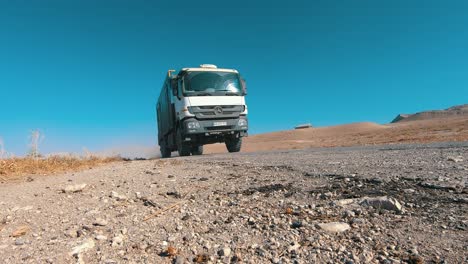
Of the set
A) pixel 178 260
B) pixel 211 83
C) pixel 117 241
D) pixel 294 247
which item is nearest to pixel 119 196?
pixel 117 241

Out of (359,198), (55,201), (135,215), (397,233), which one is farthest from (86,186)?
(397,233)

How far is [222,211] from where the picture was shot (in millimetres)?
2467

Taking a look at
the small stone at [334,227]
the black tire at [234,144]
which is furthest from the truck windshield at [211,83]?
the small stone at [334,227]

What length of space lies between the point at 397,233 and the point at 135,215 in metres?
1.82

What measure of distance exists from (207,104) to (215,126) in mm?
866

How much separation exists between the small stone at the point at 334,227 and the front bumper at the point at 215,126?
32.1 ft

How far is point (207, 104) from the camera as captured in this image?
11.6m

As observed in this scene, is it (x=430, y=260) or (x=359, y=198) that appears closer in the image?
(x=430, y=260)

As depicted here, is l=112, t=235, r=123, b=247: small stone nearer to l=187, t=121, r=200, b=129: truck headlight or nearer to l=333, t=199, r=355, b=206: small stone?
l=333, t=199, r=355, b=206: small stone

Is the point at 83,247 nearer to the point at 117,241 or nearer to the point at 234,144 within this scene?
the point at 117,241

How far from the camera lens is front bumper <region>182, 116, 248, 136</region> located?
1152 cm

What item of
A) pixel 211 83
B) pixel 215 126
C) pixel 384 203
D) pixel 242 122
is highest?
pixel 211 83

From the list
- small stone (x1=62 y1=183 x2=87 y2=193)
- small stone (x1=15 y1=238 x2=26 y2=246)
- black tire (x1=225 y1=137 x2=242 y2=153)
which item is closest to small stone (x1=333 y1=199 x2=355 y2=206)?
small stone (x1=15 y1=238 x2=26 y2=246)

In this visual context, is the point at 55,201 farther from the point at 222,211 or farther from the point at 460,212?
the point at 460,212
